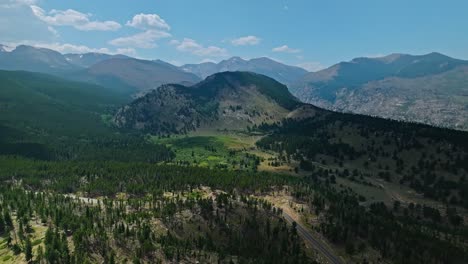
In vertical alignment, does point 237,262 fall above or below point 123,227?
below

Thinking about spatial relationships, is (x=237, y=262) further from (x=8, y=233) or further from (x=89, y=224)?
(x=8, y=233)

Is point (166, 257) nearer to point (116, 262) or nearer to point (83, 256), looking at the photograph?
point (116, 262)

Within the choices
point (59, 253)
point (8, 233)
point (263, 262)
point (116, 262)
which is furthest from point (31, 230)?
point (263, 262)

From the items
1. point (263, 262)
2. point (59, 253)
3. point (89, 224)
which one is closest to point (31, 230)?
point (89, 224)

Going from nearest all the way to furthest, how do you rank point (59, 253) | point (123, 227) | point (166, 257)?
1. point (59, 253)
2. point (166, 257)
3. point (123, 227)

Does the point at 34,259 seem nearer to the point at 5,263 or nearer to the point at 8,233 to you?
the point at 5,263

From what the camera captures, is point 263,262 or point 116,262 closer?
point 116,262

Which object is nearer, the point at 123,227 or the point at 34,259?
the point at 34,259

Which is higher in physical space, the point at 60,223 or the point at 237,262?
the point at 60,223

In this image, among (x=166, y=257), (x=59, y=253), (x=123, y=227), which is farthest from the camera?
(x=123, y=227)
